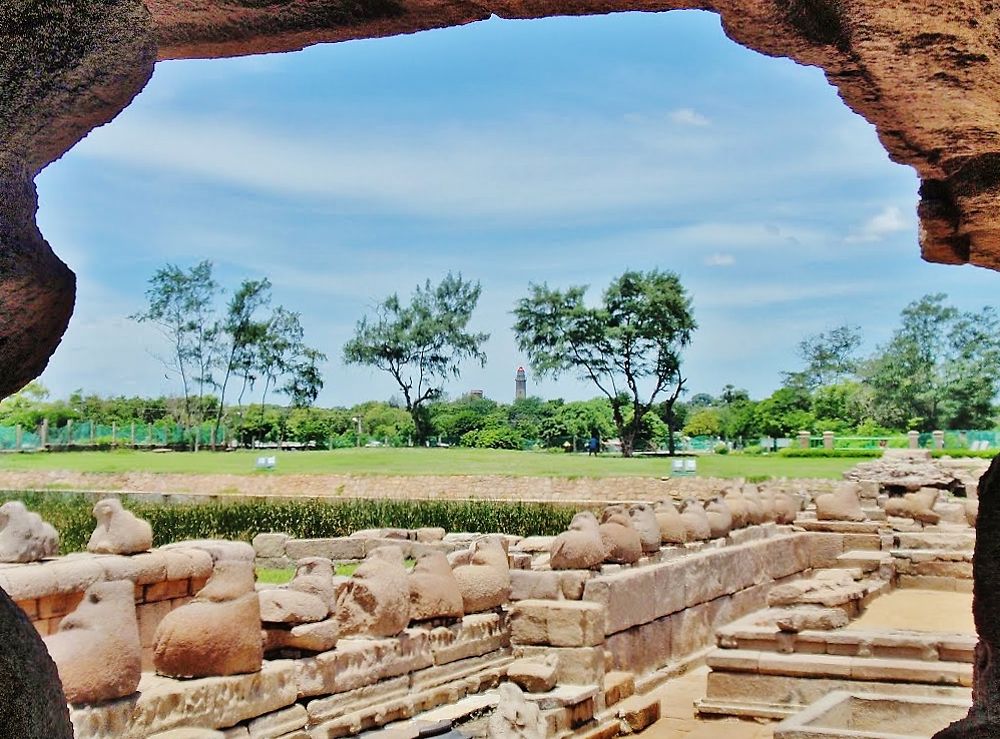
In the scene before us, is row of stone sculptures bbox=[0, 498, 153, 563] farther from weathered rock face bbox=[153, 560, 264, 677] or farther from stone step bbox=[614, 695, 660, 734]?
stone step bbox=[614, 695, 660, 734]

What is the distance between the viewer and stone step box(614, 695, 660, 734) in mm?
8711

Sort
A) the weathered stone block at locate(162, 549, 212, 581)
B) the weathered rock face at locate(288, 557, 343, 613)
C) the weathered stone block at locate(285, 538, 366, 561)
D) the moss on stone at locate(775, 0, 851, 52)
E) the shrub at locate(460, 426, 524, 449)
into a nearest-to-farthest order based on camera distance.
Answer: the moss on stone at locate(775, 0, 851, 52) < the weathered rock face at locate(288, 557, 343, 613) < the weathered stone block at locate(162, 549, 212, 581) < the weathered stone block at locate(285, 538, 366, 561) < the shrub at locate(460, 426, 524, 449)

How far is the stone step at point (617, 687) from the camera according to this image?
882 centimetres

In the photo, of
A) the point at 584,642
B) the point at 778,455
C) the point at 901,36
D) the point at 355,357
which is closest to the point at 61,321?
the point at 901,36

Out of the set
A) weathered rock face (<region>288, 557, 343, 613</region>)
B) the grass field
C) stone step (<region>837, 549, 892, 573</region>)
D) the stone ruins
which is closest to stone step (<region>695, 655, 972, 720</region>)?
the stone ruins

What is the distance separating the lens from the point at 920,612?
12.9m

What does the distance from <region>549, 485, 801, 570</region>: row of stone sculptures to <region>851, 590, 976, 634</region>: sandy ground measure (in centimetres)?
215

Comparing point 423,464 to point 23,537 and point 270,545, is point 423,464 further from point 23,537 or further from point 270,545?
point 23,537

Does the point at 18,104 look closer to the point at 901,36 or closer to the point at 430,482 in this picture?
the point at 901,36

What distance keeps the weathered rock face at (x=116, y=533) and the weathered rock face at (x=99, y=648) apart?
3.81 m

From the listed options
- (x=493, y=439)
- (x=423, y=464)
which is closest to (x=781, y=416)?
(x=493, y=439)

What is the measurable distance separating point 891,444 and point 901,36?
46456 mm

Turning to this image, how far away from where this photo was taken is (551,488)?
3184cm

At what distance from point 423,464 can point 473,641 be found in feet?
90.0
